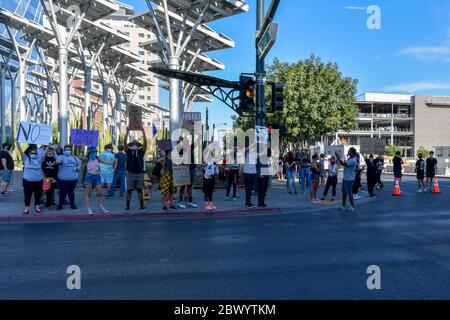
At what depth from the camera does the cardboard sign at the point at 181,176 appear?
11.7 m

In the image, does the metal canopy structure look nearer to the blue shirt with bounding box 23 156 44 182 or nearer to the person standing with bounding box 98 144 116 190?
the person standing with bounding box 98 144 116 190

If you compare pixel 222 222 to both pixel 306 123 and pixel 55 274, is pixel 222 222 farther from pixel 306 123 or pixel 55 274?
pixel 306 123

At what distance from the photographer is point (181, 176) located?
11828mm

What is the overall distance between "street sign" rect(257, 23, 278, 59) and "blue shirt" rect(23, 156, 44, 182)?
6.96 metres

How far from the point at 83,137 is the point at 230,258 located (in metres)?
11.2

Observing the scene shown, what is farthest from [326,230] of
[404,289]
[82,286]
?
[82,286]

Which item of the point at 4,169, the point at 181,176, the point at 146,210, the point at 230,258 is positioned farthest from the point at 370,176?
the point at 4,169

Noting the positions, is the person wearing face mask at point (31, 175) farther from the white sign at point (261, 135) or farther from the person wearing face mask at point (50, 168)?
the white sign at point (261, 135)

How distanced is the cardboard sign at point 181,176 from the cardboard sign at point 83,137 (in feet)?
17.0

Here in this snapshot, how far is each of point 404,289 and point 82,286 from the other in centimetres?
370

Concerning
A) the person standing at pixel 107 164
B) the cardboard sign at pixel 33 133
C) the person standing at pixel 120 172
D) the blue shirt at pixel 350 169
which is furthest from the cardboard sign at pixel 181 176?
the blue shirt at pixel 350 169

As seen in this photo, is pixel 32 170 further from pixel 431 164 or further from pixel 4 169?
pixel 431 164

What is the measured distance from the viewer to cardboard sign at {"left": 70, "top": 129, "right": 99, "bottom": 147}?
Answer: 15.6 m

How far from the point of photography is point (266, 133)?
43.9ft
